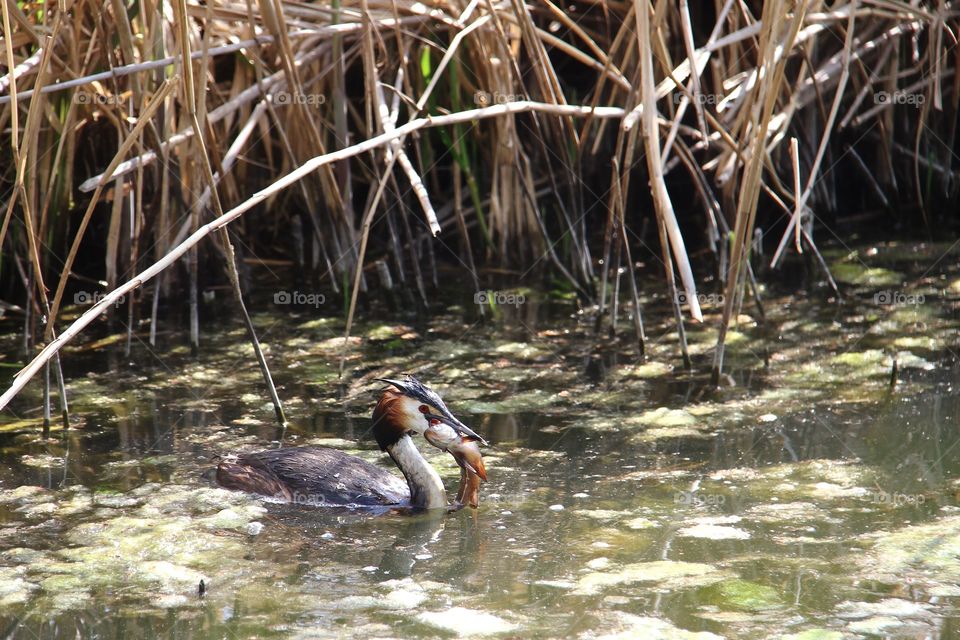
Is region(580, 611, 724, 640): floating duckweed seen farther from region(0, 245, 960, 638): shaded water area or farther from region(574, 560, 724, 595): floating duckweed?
region(574, 560, 724, 595): floating duckweed

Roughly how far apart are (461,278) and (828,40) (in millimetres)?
2687

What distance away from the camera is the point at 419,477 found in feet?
12.5

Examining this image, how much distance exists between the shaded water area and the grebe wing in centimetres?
7

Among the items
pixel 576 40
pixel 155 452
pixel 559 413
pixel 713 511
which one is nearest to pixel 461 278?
pixel 576 40

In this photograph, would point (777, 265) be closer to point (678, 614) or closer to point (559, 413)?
point (559, 413)

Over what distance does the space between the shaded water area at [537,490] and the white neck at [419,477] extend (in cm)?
9

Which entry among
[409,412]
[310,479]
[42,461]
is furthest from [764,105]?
[42,461]
